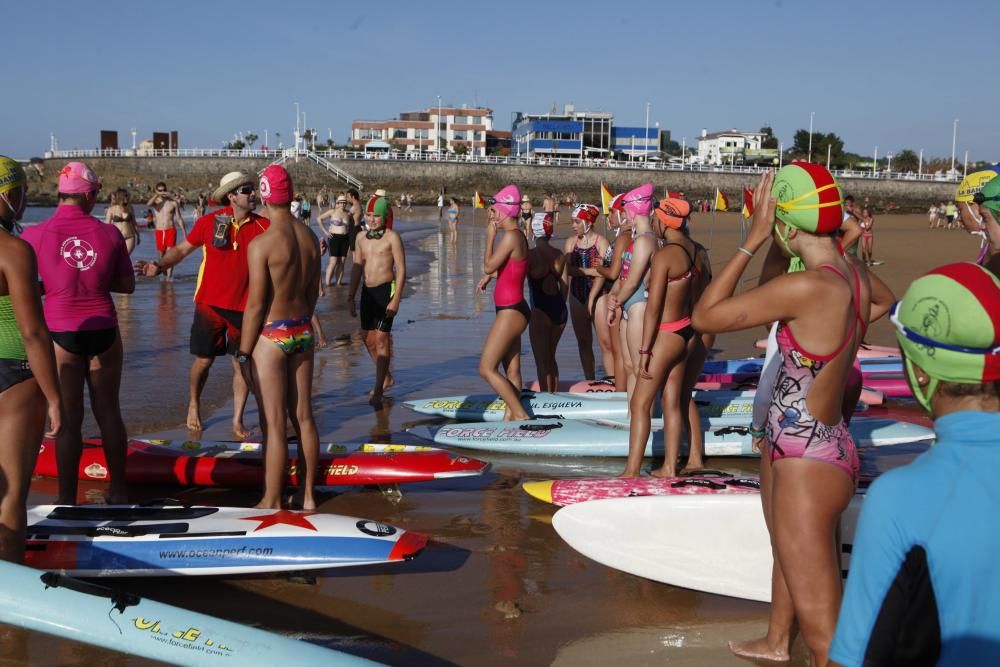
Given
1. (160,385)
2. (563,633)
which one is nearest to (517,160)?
(160,385)

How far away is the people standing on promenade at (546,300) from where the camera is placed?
353 inches

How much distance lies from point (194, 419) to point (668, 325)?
13.6 feet

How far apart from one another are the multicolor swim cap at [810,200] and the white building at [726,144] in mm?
109836

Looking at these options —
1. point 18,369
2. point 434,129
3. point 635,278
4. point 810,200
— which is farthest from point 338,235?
point 434,129

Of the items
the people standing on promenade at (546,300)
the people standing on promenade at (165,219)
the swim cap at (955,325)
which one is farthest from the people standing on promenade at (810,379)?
the people standing on promenade at (165,219)

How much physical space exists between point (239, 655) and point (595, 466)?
4116 millimetres

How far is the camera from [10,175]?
4191mm

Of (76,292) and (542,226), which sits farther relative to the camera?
(542,226)

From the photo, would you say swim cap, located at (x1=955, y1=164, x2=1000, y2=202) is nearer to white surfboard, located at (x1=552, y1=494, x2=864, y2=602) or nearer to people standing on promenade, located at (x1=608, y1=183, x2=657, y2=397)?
white surfboard, located at (x1=552, y1=494, x2=864, y2=602)

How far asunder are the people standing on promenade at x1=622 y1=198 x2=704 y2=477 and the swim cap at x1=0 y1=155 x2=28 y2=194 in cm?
351

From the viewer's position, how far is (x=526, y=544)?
213 inches

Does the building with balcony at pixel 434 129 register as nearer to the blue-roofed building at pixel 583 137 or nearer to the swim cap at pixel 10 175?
the blue-roofed building at pixel 583 137

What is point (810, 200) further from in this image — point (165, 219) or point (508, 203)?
point (165, 219)

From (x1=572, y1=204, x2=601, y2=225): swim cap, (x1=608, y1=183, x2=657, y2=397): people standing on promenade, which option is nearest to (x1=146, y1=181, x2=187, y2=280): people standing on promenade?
(x1=572, y1=204, x2=601, y2=225): swim cap
